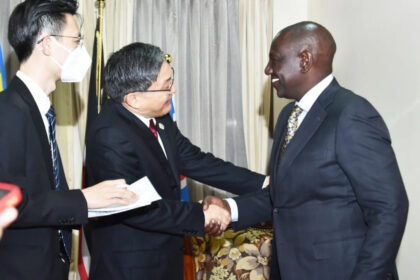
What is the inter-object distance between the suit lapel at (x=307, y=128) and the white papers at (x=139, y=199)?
52cm

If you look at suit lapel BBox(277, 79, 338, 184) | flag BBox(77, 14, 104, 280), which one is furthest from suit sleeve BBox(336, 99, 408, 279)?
flag BBox(77, 14, 104, 280)

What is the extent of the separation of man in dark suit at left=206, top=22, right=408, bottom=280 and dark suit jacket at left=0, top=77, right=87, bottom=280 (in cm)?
83

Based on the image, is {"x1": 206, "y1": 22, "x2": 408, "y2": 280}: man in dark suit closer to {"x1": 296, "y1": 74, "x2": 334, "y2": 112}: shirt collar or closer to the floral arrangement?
{"x1": 296, "y1": 74, "x2": 334, "y2": 112}: shirt collar

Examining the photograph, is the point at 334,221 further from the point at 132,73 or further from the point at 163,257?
the point at 132,73

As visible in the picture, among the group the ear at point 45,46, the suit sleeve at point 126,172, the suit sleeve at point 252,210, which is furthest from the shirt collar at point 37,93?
the suit sleeve at point 252,210

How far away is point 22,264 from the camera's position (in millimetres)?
1889

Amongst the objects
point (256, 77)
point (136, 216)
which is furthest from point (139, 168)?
point (256, 77)

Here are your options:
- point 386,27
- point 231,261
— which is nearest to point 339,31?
point 386,27

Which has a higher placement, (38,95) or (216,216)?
(38,95)

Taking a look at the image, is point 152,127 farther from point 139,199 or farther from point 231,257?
point 231,257

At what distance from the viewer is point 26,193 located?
70.9 inches

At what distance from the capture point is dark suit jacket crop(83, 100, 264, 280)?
2.31 metres

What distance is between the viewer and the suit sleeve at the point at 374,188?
1.76 meters

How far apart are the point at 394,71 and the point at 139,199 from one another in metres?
1.69
